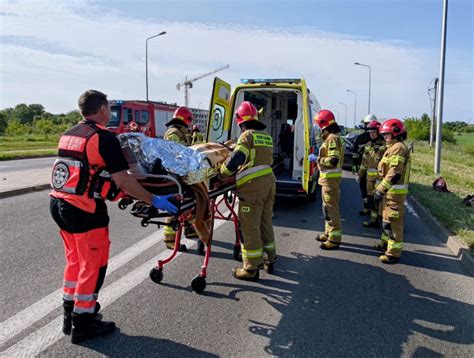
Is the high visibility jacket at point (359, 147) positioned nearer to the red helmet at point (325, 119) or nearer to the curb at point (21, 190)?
the red helmet at point (325, 119)

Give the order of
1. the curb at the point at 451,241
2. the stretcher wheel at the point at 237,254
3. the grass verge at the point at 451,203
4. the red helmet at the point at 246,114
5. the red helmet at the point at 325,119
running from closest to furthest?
the red helmet at the point at 246,114 → the curb at the point at 451,241 → the stretcher wheel at the point at 237,254 → the red helmet at the point at 325,119 → the grass verge at the point at 451,203

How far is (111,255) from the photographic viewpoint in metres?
4.70

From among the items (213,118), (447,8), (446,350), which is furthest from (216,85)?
(447,8)

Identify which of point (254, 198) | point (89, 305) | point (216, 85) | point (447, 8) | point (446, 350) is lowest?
point (446, 350)

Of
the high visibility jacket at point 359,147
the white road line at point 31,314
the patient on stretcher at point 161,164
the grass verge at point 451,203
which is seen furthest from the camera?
the high visibility jacket at point 359,147

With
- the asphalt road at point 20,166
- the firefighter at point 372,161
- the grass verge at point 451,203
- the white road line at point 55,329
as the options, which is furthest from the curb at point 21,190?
the grass verge at point 451,203

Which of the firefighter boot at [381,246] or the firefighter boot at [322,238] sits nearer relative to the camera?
the firefighter boot at [381,246]

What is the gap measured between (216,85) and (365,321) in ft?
15.5

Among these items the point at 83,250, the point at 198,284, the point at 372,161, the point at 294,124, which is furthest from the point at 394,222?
the point at 83,250

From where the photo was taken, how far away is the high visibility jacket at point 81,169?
275 cm

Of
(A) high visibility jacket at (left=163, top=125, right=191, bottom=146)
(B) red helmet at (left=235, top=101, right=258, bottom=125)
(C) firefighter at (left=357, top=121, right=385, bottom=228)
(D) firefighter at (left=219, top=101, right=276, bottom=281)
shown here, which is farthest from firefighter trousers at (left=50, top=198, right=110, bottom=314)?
(C) firefighter at (left=357, top=121, right=385, bottom=228)

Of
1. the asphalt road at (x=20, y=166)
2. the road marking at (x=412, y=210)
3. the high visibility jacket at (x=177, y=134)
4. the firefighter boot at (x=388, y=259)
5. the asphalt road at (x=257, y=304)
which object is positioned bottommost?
the asphalt road at (x=257, y=304)

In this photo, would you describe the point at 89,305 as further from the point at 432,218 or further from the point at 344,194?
the point at 344,194

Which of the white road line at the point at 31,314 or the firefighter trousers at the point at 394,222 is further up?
the firefighter trousers at the point at 394,222
